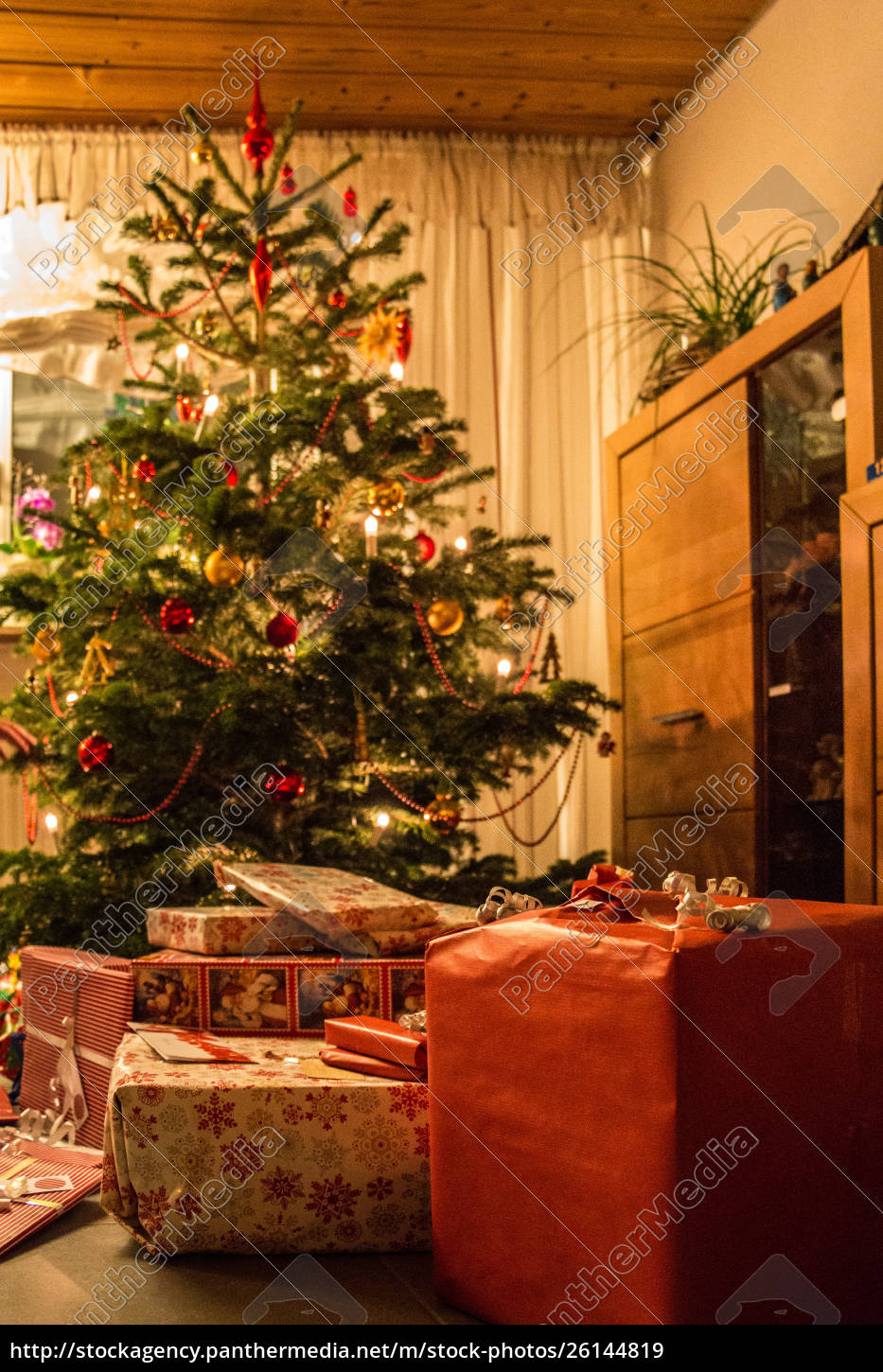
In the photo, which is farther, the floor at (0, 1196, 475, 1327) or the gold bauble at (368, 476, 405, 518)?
the gold bauble at (368, 476, 405, 518)

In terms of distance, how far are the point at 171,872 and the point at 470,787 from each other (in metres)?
0.66

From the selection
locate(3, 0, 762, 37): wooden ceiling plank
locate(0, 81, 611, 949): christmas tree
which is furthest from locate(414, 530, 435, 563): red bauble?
locate(3, 0, 762, 37): wooden ceiling plank

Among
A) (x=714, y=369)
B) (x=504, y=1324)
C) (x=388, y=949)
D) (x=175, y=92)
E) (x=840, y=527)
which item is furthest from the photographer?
(x=175, y=92)

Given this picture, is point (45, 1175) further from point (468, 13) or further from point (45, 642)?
point (468, 13)

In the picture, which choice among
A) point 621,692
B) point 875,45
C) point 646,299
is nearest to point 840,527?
point 621,692

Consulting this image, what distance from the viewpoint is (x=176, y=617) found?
2.12 metres

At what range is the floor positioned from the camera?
1.13m

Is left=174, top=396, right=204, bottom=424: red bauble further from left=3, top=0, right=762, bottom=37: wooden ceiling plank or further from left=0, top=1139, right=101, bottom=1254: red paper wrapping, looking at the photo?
left=0, top=1139, right=101, bottom=1254: red paper wrapping

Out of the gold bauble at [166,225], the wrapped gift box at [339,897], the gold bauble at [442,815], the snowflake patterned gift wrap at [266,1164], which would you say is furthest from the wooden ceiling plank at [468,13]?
the snowflake patterned gift wrap at [266,1164]

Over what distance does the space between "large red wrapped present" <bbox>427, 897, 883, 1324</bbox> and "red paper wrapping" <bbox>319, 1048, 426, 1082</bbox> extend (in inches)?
10.8

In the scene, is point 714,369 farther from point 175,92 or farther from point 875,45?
point 175,92

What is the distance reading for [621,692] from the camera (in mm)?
2896

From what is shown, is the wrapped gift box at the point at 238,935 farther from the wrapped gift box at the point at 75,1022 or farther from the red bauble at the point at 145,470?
the red bauble at the point at 145,470

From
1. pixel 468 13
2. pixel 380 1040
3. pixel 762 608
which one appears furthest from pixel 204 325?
pixel 380 1040
